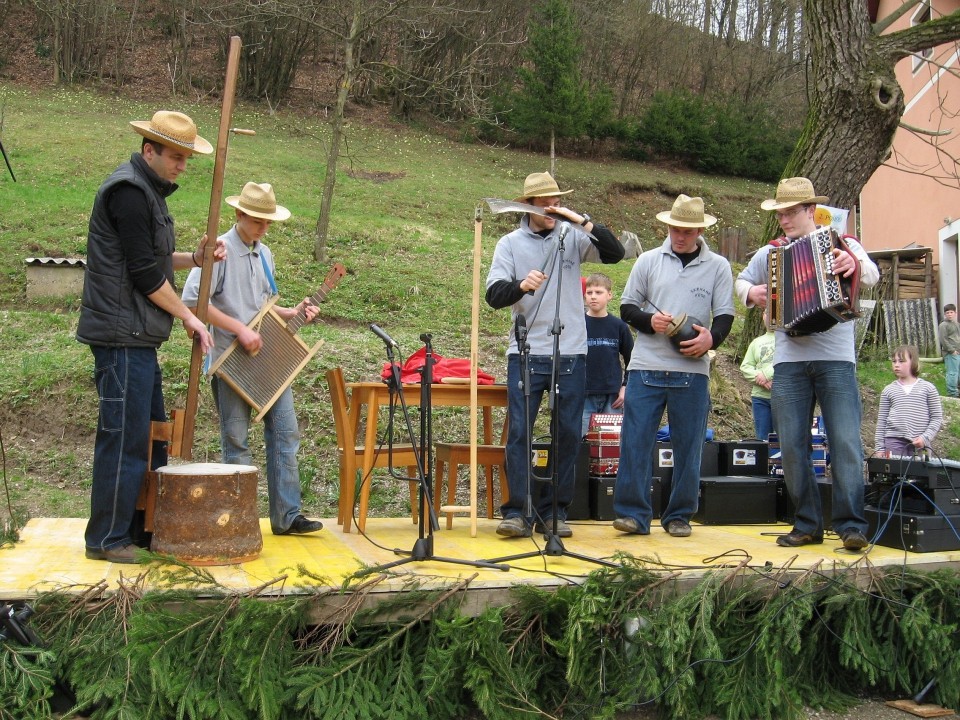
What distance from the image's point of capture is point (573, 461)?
17.2 ft

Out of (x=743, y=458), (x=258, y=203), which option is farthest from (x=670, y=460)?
(x=258, y=203)

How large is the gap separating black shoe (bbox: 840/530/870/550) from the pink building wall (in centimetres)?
1393

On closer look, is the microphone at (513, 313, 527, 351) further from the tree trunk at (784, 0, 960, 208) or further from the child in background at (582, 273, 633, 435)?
the tree trunk at (784, 0, 960, 208)

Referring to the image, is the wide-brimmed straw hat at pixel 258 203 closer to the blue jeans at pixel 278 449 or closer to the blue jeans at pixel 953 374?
the blue jeans at pixel 278 449

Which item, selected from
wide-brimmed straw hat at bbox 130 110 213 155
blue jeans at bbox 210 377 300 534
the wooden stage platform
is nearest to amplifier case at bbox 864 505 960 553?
the wooden stage platform

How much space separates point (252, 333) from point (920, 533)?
A: 11.9 feet

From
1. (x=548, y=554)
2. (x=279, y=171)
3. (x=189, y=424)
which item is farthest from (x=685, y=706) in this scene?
(x=279, y=171)

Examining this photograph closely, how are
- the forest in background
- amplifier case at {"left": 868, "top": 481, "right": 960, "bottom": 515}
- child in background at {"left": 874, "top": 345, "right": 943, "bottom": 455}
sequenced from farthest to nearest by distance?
the forest in background < child in background at {"left": 874, "top": 345, "right": 943, "bottom": 455} < amplifier case at {"left": 868, "top": 481, "right": 960, "bottom": 515}

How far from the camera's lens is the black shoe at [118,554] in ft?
13.7

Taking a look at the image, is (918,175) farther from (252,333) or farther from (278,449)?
(252,333)

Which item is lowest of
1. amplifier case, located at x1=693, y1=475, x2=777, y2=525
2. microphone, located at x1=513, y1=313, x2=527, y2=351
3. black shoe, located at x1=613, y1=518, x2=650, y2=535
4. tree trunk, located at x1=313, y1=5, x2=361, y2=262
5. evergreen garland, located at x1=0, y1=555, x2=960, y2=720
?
evergreen garland, located at x1=0, y1=555, x2=960, y2=720

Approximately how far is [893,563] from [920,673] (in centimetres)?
51

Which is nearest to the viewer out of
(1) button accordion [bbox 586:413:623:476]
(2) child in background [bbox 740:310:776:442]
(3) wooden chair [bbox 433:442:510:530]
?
(3) wooden chair [bbox 433:442:510:530]

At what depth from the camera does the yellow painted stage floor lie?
12.7ft
